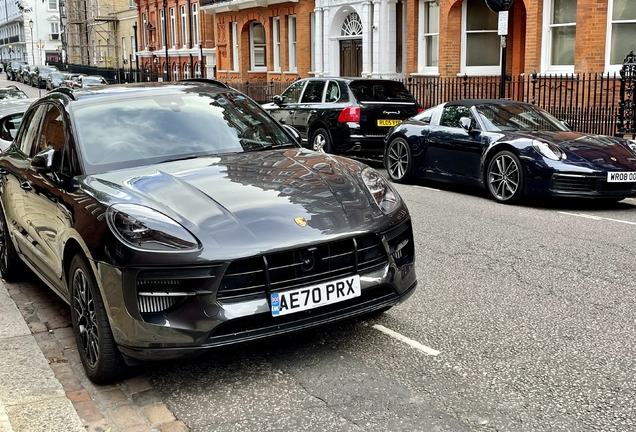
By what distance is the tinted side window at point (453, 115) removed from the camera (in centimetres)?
1123

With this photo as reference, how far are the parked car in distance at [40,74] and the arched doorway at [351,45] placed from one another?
30.8 meters

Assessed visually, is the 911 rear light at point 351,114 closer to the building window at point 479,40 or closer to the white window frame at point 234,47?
the building window at point 479,40

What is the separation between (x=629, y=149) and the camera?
32.7 ft

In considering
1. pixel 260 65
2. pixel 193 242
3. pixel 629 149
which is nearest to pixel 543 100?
pixel 629 149

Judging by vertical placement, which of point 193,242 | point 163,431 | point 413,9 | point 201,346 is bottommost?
point 163,431

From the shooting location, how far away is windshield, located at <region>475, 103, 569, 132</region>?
1073cm

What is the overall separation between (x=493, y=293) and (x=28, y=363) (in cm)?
340

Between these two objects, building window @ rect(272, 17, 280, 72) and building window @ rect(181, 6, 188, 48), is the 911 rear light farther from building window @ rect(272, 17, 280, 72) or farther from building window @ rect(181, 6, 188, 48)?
building window @ rect(181, 6, 188, 48)

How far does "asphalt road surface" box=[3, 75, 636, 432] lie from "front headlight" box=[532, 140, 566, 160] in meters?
3.17

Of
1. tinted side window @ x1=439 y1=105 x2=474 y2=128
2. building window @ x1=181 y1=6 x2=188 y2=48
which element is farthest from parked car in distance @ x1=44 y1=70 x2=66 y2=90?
tinted side window @ x1=439 y1=105 x2=474 y2=128

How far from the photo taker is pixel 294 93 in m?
16.0

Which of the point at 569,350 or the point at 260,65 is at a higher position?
the point at 260,65

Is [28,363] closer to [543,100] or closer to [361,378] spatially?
[361,378]

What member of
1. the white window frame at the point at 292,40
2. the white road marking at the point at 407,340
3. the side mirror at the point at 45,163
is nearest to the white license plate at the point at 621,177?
the white road marking at the point at 407,340
